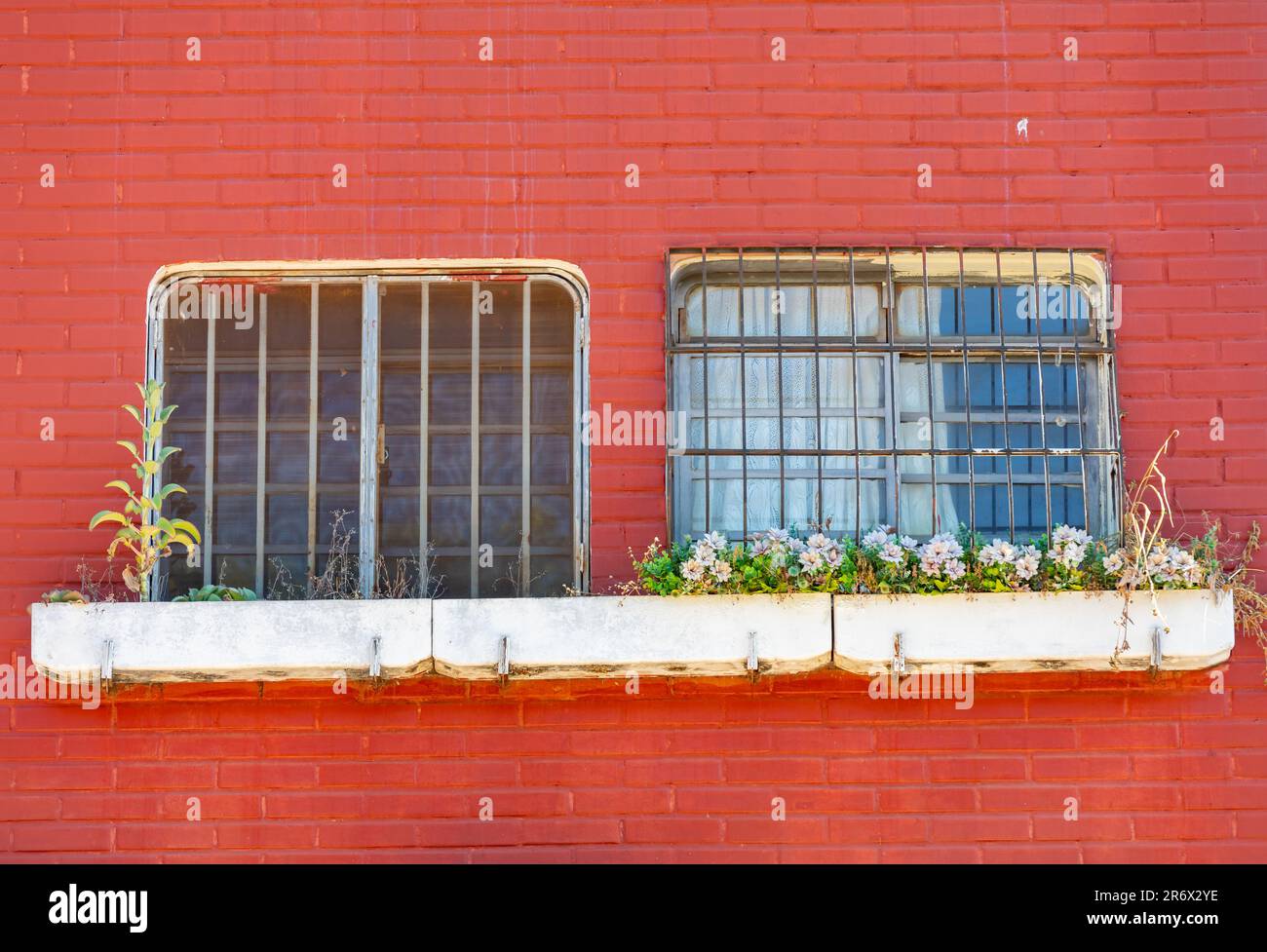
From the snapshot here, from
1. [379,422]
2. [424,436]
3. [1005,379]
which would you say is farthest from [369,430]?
[1005,379]

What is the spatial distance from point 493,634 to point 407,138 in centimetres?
182

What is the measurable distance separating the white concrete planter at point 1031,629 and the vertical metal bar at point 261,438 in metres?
2.01

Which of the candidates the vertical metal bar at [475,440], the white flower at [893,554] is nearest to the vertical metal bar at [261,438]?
the vertical metal bar at [475,440]

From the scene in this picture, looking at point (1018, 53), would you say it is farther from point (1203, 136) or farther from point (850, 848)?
point (850, 848)

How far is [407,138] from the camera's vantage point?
15.8 ft

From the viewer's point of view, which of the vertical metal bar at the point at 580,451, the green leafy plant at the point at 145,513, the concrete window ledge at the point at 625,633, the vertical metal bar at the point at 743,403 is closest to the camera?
the concrete window ledge at the point at 625,633

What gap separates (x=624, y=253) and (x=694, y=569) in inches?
46.8

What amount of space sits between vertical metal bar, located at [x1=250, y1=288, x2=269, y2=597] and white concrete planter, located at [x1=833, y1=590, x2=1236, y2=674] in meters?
2.01

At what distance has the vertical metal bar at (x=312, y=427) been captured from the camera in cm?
473

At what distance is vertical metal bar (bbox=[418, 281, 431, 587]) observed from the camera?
470 centimetres

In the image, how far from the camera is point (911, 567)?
172 inches

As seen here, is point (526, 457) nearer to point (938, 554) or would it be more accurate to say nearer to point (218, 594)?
point (218, 594)

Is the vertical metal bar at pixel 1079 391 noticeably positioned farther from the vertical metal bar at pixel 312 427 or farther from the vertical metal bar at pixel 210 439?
the vertical metal bar at pixel 210 439
